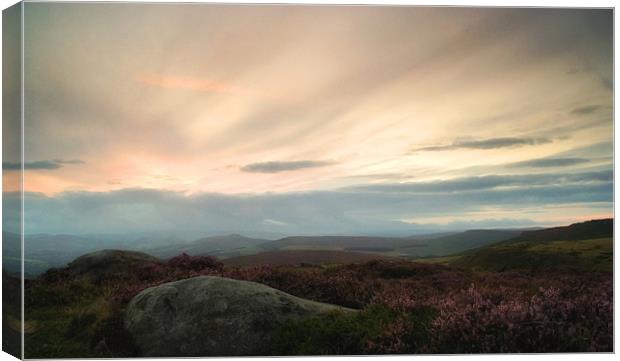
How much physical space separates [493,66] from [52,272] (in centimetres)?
862

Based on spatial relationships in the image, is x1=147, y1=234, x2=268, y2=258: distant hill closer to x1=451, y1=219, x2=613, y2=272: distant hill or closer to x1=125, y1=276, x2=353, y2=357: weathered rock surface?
x1=125, y1=276, x2=353, y2=357: weathered rock surface

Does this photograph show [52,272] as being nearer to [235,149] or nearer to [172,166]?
[172,166]

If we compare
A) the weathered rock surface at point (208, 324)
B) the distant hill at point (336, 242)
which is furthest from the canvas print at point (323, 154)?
the weathered rock surface at point (208, 324)

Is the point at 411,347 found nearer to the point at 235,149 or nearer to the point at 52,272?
the point at 235,149

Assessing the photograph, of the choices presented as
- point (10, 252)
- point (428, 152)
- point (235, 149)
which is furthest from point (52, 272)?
point (428, 152)

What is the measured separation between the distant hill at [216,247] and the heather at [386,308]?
15 centimetres

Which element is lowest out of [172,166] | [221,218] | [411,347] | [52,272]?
[411,347]

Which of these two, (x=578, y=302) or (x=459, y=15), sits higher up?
(x=459, y=15)

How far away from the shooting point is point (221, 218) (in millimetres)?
13227

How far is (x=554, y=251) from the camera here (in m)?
13.2

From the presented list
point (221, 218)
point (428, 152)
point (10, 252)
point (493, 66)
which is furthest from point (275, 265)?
point (493, 66)

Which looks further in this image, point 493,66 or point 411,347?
point 493,66

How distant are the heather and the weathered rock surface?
0.78ft

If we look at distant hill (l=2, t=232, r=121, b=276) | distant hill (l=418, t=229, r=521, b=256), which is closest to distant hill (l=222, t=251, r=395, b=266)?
distant hill (l=418, t=229, r=521, b=256)
